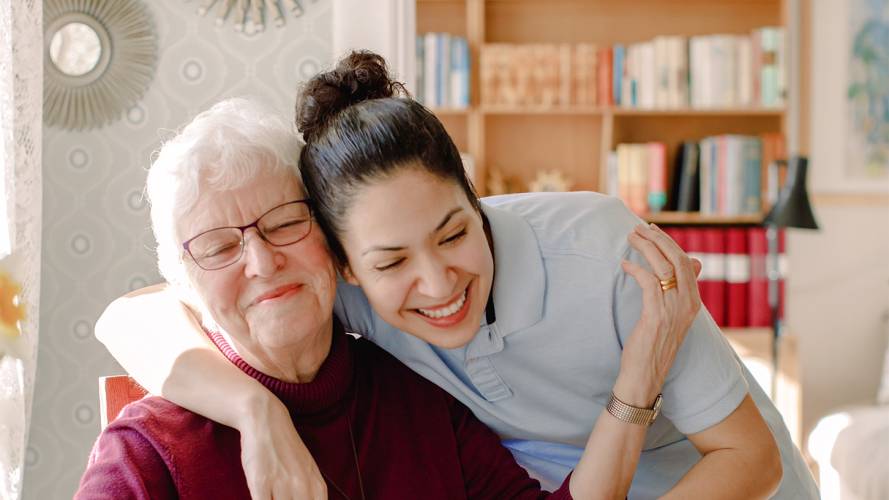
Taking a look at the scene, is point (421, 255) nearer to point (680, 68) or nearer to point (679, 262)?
point (679, 262)

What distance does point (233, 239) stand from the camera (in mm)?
1281

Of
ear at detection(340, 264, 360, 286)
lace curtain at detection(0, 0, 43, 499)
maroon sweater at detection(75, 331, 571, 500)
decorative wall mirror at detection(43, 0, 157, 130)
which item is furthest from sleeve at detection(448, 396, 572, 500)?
decorative wall mirror at detection(43, 0, 157, 130)

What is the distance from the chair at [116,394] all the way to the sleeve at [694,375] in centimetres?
85

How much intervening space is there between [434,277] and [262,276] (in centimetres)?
25

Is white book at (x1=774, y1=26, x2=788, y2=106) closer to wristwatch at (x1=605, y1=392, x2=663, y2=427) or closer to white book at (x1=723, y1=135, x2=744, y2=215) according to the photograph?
white book at (x1=723, y1=135, x2=744, y2=215)

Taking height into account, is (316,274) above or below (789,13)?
below

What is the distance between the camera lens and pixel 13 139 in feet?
5.30

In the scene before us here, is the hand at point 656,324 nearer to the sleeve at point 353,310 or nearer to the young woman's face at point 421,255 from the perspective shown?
the young woman's face at point 421,255

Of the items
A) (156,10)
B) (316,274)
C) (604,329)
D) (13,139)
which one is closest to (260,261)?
(316,274)

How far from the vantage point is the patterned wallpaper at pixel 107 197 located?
2008 mm

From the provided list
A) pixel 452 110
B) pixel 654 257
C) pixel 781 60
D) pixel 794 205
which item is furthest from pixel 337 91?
pixel 781 60

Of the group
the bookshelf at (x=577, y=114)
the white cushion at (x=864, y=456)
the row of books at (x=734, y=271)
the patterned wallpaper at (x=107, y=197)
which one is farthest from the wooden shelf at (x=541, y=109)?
the patterned wallpaper at (x=107, y=197)

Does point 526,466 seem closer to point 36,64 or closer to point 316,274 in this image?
point 316,274

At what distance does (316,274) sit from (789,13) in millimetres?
3594
